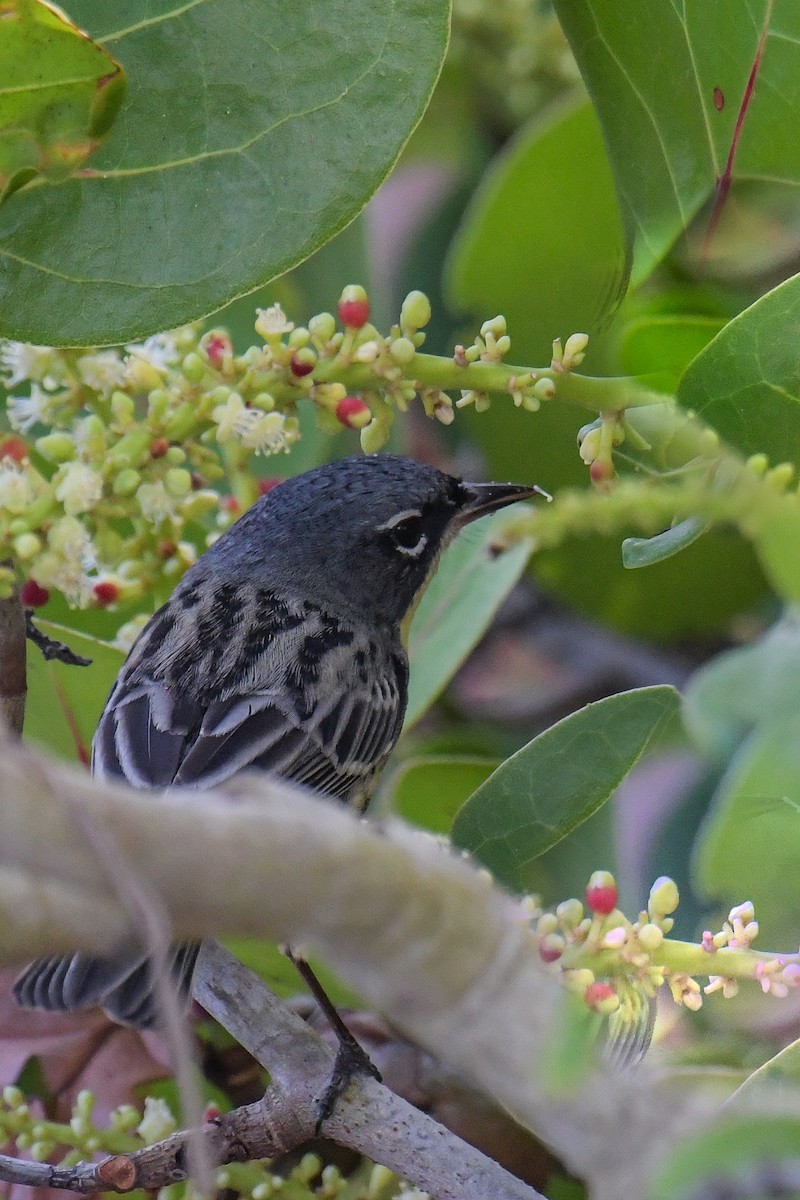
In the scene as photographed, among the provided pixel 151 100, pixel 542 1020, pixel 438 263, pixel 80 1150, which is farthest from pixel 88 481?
pixel 438 263

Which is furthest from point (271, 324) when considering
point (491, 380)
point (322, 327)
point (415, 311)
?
point (491, 380)

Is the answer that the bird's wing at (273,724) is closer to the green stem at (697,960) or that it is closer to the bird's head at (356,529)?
the bird's head at (356,529)

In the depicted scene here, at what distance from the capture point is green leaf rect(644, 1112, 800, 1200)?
0.70 meters

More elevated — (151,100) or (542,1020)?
(151,100)

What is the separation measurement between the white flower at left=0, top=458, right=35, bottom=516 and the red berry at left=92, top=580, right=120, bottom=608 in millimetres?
253

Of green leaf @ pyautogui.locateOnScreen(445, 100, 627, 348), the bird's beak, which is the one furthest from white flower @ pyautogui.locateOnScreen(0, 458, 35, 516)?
the bird's beak

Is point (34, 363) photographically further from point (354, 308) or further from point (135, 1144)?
point (135, 1144)

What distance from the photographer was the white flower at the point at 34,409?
1.99m

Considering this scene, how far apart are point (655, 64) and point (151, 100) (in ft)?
2.25

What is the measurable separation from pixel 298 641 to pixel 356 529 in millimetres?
294

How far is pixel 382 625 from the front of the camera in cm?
303

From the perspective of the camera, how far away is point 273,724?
2.54 metres

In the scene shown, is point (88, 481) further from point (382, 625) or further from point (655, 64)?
point (382, 625)

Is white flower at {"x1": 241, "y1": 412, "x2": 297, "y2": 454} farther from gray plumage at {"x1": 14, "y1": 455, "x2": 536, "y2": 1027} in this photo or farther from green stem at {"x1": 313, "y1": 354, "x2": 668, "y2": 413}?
gray plumage at {"x1": 14, "y1": 455, "x2": 536, "y2": 1027}
